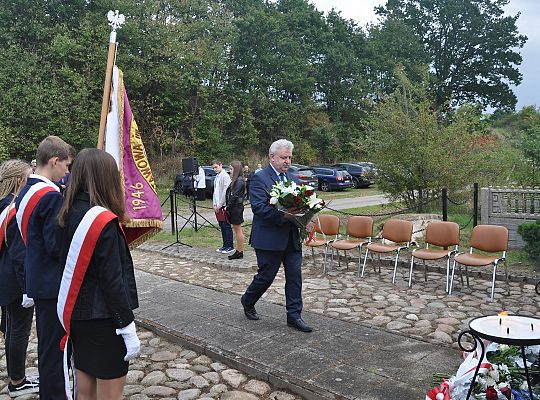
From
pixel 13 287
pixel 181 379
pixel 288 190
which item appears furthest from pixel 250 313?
pixel 13 287

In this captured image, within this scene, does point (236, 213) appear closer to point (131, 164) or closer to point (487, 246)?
point (487, 246)

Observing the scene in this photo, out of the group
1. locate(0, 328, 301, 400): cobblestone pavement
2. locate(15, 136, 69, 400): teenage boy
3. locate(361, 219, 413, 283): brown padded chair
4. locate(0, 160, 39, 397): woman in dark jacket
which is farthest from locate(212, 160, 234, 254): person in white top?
locate(15, 136, 69, 400): teenage boy

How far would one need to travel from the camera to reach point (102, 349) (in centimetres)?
284

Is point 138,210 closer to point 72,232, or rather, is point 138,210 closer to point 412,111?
point 72,232

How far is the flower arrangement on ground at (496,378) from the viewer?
10.3 ft

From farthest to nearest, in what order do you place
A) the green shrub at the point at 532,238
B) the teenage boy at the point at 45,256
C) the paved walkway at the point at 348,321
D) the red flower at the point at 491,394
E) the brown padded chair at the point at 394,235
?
1. the green shrub at the point at 532,238
2. the brown padded chair at the point at 394,235
3. the paved walkway at the point at 348,321
4. the teenage boy at the point at 45,256
5. the red flower at the point at 491,394

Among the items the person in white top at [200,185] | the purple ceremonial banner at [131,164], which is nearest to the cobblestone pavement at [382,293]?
the purple ceremonial banner at [131,164]

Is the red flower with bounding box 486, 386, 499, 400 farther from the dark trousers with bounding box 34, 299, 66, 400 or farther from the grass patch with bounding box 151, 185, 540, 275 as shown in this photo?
the grass patch with bounding box 151, 185, 540, 275

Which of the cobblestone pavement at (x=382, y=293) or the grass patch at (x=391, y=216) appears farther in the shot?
the grass patch at (x=391, y=216)

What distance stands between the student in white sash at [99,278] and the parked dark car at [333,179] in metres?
25.6

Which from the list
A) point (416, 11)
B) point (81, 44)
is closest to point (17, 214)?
point (81, 44)

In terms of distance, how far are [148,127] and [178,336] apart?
28.4 metres

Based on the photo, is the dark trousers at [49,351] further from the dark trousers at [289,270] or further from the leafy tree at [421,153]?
the leafy tree at [421,153]

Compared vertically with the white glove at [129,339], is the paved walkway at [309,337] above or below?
below
